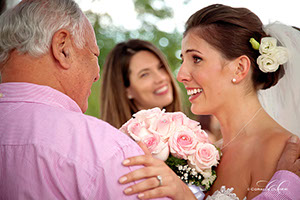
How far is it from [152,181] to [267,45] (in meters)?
1.50

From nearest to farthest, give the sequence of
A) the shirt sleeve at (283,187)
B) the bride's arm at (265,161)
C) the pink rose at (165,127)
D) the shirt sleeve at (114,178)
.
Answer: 1. the shirt sleeve at (114,178)
2. the shirt sleeve at (283,187)
3. the bride's arm at (265,161)
4. the pink rose at (165,127)

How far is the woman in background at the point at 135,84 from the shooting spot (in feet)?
16.0

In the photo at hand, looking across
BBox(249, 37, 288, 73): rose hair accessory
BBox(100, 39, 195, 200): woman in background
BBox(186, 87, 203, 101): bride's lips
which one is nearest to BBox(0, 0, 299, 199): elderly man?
BBox(249, 37, 288, 73): rose hair accessory

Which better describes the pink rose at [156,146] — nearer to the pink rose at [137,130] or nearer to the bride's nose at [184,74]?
the pink rose at [137,130]

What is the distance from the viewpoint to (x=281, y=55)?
262cm

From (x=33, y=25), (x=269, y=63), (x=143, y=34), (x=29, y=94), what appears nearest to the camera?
(x=29, y=94)

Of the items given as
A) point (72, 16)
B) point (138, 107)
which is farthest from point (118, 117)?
point (72, 16)

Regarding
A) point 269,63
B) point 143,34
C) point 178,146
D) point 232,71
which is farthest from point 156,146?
point 143,34

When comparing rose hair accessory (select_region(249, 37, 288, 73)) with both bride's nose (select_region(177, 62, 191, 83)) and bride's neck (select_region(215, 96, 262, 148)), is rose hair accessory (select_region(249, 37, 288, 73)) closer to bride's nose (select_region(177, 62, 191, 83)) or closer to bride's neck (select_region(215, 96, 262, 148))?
bride's neck (select_region(215, 96, 262, 148))

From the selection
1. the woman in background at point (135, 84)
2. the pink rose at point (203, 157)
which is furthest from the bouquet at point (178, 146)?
the woman in background at point (135, 84)

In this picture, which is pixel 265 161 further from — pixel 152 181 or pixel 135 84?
pixel 135 84

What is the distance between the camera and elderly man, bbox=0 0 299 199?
1.61 m

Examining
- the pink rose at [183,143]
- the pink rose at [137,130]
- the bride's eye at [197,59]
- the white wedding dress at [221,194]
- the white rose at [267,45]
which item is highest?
the white rose at [267,45]

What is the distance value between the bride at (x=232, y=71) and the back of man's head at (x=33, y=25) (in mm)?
1114
